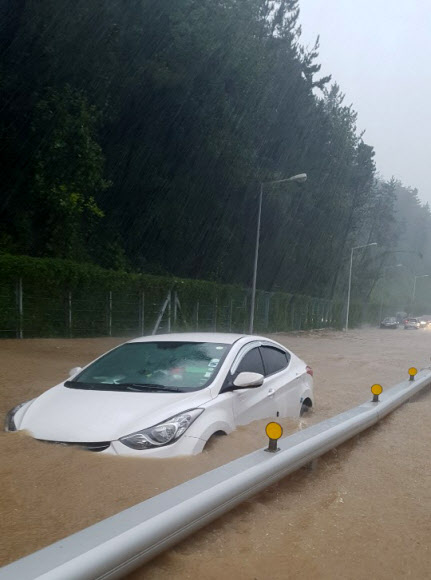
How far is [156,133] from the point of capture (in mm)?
24203

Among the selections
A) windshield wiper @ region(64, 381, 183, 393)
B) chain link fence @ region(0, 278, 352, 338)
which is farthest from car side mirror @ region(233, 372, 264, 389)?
chain link fence @ region(0, 278, 352, 338)

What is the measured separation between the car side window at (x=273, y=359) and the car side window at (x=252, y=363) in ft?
0.34

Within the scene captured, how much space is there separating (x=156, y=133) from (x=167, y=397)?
20.3 metres

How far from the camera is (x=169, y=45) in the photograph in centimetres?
2120

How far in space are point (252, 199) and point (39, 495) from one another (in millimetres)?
28963

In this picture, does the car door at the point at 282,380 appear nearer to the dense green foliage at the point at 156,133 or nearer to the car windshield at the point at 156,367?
the car windshield at the point at 156,367

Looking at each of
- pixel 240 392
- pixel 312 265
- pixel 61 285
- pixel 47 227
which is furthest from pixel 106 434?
pixel 312 265

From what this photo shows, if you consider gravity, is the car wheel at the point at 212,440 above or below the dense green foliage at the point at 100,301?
above

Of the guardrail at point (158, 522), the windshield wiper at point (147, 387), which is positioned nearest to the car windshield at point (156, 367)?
the windshield wiper at point (147, 387)

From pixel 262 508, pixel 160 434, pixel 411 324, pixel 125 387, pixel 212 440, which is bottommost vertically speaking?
pixel 411 324

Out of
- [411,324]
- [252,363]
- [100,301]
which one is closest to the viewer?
[252,363]

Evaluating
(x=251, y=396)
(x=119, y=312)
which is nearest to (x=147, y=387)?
(x=251, y=396)

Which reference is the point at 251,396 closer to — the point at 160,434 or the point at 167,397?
the point at 167,397

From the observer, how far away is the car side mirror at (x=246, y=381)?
18.4ft
